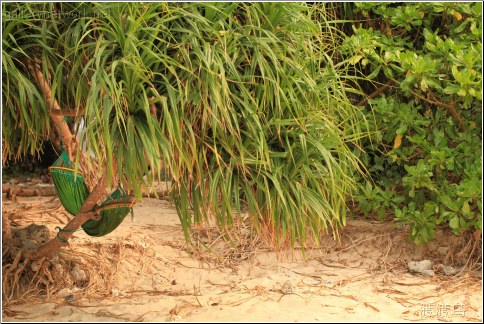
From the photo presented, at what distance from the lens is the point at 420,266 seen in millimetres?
3891

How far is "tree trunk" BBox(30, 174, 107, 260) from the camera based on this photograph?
3.14m

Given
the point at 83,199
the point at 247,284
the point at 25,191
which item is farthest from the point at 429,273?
the point at 25,191

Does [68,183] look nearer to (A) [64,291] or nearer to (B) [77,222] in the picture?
(B) [77,222]

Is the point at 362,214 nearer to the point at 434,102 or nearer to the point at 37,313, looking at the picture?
the point at 434,102

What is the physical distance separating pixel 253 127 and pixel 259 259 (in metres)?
1.56

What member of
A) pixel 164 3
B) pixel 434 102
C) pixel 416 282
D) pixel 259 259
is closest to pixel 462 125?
pixel 434 102

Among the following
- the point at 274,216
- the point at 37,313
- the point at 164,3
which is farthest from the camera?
the point at 37,313

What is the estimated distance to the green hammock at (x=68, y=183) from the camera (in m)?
3.30

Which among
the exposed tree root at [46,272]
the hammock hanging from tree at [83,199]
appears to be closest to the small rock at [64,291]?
the exposed tree root at [46,272]

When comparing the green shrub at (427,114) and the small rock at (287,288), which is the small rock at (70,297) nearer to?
the small rock at (287,288)

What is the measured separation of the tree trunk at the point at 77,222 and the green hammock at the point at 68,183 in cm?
10

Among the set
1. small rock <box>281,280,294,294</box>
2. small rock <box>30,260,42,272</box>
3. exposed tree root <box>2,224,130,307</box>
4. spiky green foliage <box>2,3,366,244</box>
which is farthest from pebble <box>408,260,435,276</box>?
small rock <box>30,260,42,272</box>

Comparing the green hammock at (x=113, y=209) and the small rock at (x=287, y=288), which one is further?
the small rock at (x=287, y=288)

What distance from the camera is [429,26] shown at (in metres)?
4.09
